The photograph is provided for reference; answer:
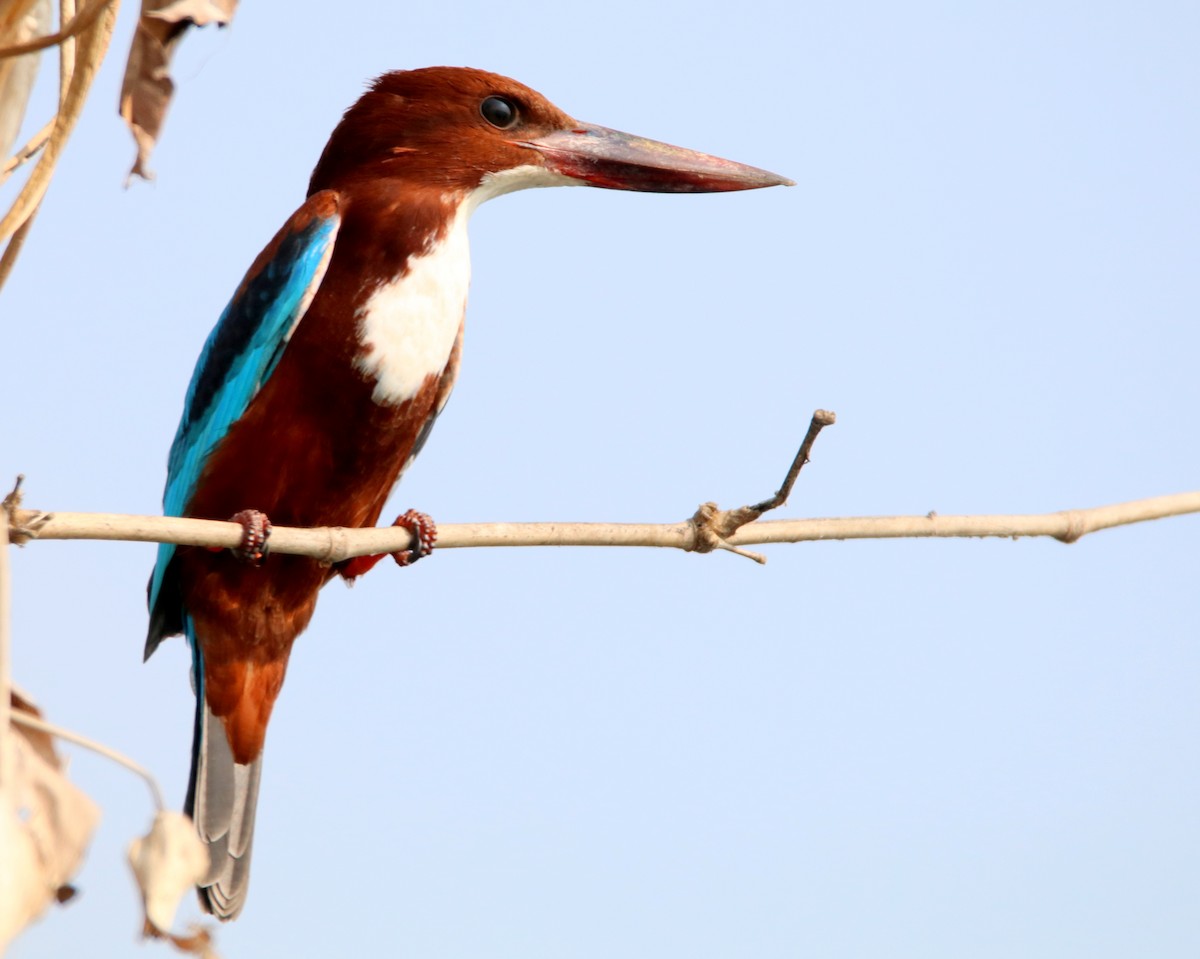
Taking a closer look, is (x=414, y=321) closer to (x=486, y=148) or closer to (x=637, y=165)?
(x=486, y=148)

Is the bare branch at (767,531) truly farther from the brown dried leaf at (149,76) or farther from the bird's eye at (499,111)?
the bird's eye at (499,111)

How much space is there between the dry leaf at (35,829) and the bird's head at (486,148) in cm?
258

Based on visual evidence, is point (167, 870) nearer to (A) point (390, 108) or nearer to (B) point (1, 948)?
(B) point (1, 948)

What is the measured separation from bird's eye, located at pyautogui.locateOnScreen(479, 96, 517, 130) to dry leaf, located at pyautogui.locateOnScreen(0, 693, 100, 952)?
9.13 feet

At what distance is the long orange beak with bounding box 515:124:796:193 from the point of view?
12.9 ft

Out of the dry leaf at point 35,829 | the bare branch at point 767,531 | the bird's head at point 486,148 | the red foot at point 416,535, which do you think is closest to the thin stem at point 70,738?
the dry leaf at point 35,829

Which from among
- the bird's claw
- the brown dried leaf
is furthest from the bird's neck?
the brown dried leaf

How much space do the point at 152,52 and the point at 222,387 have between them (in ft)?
6.75

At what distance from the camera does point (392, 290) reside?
3455mm

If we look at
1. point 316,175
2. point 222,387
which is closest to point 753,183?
point 316,175

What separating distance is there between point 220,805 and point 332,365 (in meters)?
1.21

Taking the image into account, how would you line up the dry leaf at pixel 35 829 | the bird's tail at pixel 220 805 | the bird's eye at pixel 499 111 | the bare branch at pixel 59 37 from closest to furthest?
the dry leaf at pixel 35 829, the bare branch at pixel 59 37, the bird's tail at pixel 220 805, the bird's eye at pixel 499 111

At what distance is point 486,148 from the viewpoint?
12.5 ft

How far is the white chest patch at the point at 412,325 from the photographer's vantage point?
11.2ft
